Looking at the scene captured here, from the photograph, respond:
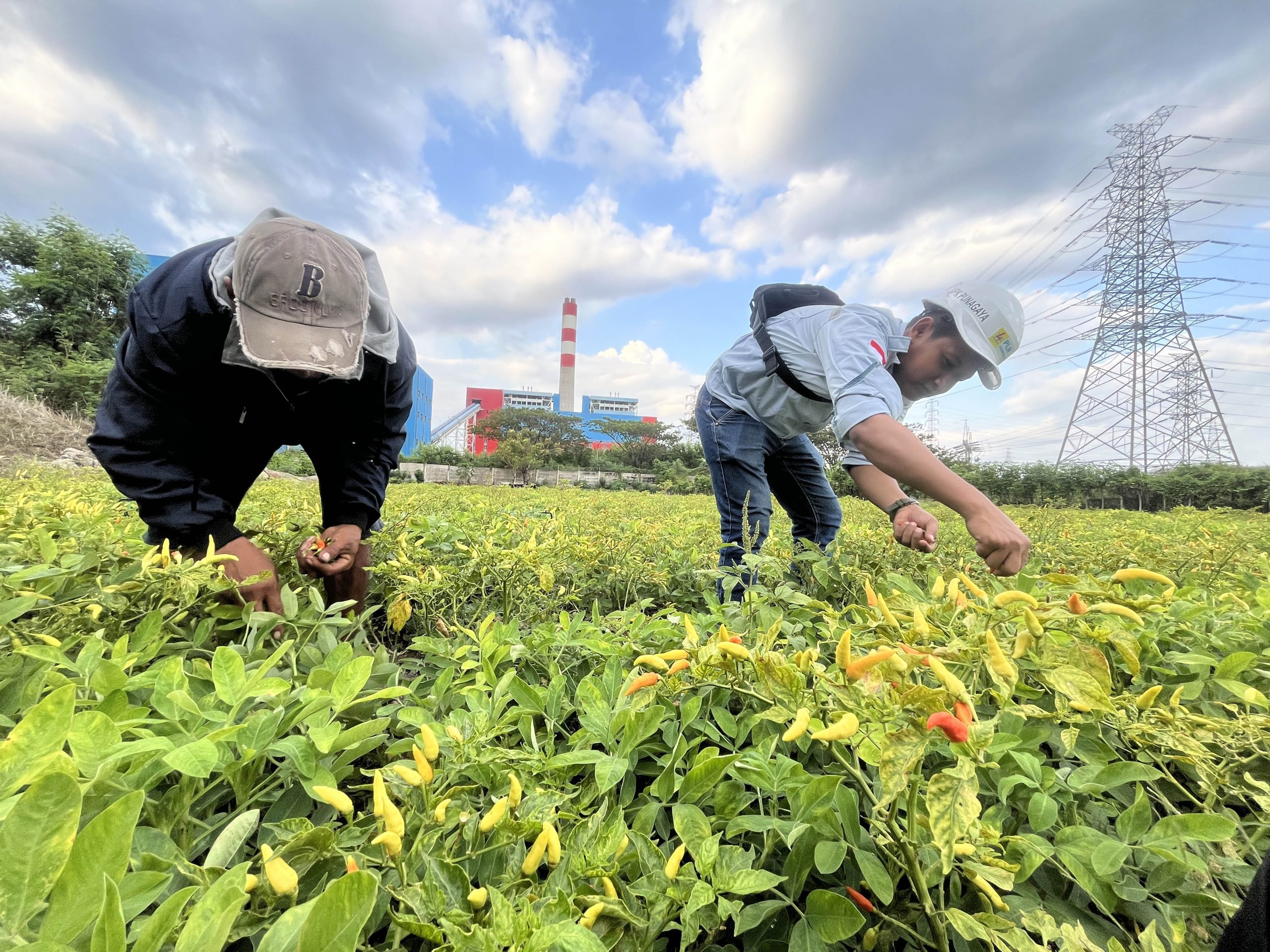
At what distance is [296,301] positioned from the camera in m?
1.60

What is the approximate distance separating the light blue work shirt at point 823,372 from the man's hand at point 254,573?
185 cm

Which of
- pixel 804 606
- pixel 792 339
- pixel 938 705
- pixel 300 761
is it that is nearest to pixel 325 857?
pixel 300 761

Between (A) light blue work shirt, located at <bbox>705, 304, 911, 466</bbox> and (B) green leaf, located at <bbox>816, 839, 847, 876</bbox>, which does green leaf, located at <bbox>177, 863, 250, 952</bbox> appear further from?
(A) light blue work shirt, located at <bbox>705, 304, 911, 466</bbox>

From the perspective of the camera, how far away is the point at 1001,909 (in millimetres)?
625

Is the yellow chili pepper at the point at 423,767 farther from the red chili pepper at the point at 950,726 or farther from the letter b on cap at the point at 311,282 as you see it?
the letter b on cap at the point at 311,282

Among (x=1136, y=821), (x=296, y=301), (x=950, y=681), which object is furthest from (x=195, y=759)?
(x=296, y=301)

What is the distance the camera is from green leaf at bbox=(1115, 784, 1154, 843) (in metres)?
0.68

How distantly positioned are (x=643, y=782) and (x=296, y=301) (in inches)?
62.0

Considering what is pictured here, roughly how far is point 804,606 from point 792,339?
5.21 ft

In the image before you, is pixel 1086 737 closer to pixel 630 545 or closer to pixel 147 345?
pixel 630 545

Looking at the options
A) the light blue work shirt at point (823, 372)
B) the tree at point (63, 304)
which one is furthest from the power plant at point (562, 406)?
the light blue work shirt at point (823, 372)

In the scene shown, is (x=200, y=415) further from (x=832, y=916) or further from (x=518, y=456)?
(x=518, y=456)

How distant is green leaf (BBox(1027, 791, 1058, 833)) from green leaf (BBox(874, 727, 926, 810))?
34 cm

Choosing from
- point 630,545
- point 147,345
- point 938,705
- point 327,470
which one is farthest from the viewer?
point 630,545
